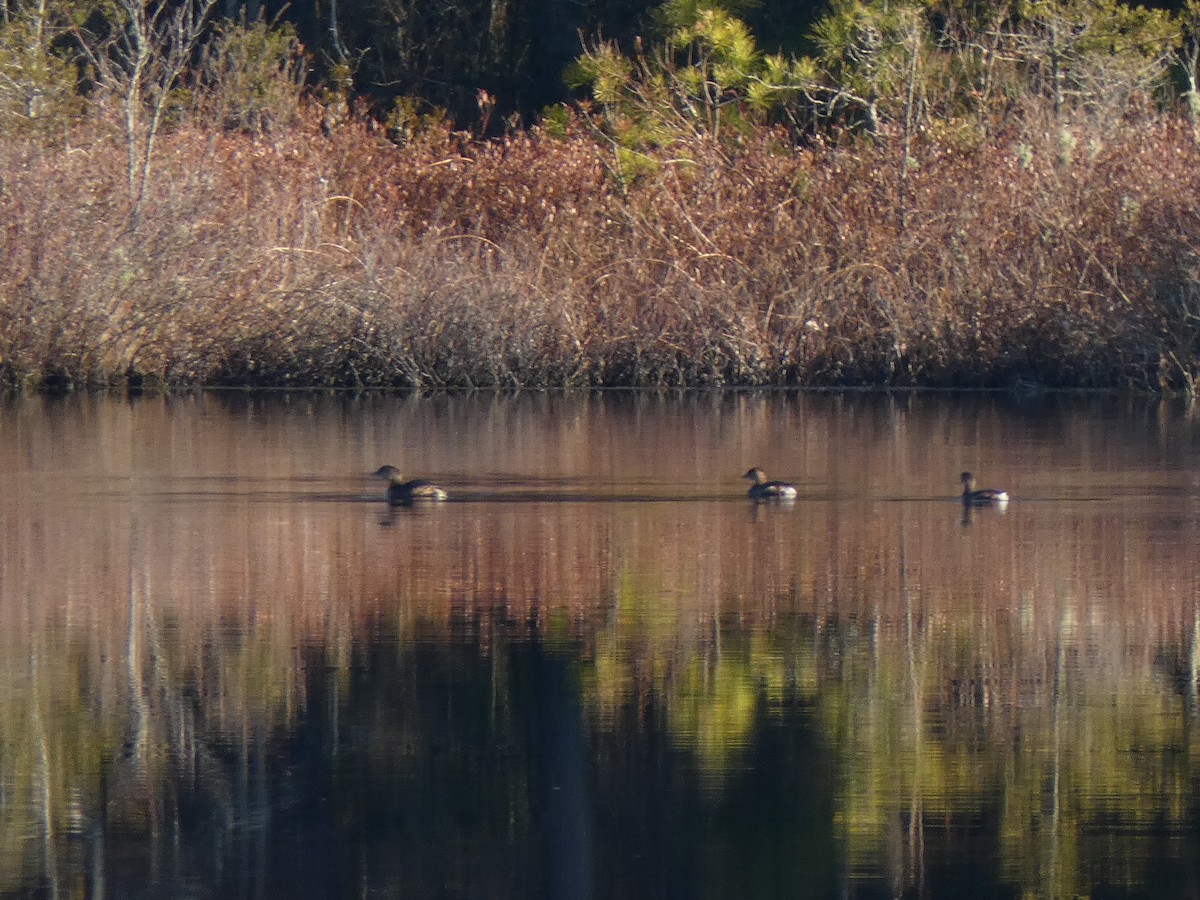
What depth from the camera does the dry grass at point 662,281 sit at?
26.0 meters

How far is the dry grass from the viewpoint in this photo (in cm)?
2605

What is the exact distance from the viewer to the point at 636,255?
91.3 ft

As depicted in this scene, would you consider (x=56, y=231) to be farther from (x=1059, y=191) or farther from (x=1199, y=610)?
(x=1199, y=610)

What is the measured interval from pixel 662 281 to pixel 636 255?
49cm

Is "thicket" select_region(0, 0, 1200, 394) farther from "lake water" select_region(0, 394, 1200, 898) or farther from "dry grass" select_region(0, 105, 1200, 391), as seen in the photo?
"lake water" select_region(0, 394, 1200, 898)

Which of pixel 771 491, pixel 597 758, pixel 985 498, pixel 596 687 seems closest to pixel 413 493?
pixel 771 491

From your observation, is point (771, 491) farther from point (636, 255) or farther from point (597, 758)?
point (636, 255)

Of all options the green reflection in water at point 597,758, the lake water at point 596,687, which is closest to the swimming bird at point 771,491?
the lake water at point 596,687

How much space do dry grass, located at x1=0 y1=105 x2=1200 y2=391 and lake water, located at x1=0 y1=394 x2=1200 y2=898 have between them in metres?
10.6

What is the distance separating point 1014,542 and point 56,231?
16.4 meters

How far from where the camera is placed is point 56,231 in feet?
84.7

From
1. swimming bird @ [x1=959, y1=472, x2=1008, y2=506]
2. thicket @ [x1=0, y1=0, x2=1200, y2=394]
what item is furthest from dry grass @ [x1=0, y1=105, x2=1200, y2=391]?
swimming bird @ [x1=959, y1=472, x2=1008, y2=506]

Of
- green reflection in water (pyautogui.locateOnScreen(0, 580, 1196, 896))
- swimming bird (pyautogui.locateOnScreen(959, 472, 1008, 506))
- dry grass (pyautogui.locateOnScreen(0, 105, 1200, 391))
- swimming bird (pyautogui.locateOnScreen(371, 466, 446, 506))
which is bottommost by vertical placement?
green reflection in water (pyautogui.locateOnScreen(0, 580, 1196, 896))

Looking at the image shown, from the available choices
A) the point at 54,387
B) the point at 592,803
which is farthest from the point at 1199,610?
the point at 54,387
